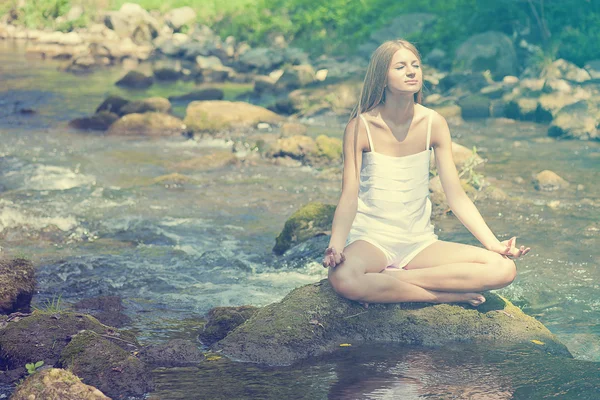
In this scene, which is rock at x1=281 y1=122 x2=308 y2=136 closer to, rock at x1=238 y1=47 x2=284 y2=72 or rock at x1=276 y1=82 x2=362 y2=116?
rock at x1=276 y1=82 x2=362 y2=116

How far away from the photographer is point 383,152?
5883 mm

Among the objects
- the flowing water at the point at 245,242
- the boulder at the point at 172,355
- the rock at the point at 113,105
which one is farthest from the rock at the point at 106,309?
the rock at the point at 113,105

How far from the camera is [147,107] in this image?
60.0 feet

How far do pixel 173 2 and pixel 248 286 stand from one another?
33145 millimetres

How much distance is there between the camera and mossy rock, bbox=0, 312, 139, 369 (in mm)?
5203

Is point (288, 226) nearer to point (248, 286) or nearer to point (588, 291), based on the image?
point (248, 286)

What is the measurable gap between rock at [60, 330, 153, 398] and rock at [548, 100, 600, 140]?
11.8m

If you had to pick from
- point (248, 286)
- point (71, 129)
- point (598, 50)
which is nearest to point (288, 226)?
point (248, 286)

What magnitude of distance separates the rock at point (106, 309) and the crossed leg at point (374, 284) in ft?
5.62

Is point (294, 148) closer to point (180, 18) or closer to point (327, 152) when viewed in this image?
point (327, 152)

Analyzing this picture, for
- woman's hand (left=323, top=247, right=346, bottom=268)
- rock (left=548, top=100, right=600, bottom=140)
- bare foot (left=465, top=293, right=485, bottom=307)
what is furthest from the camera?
rock (left=548, top=100, right=600, bottom=140)

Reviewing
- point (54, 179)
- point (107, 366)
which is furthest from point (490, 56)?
point (107, 366)

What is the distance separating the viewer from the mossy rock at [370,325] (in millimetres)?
5441

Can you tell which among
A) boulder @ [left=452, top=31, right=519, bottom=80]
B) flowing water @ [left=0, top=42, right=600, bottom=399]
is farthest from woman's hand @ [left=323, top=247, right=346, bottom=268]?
boulder @ [left=452, top=31, right=519, bottom=80]
